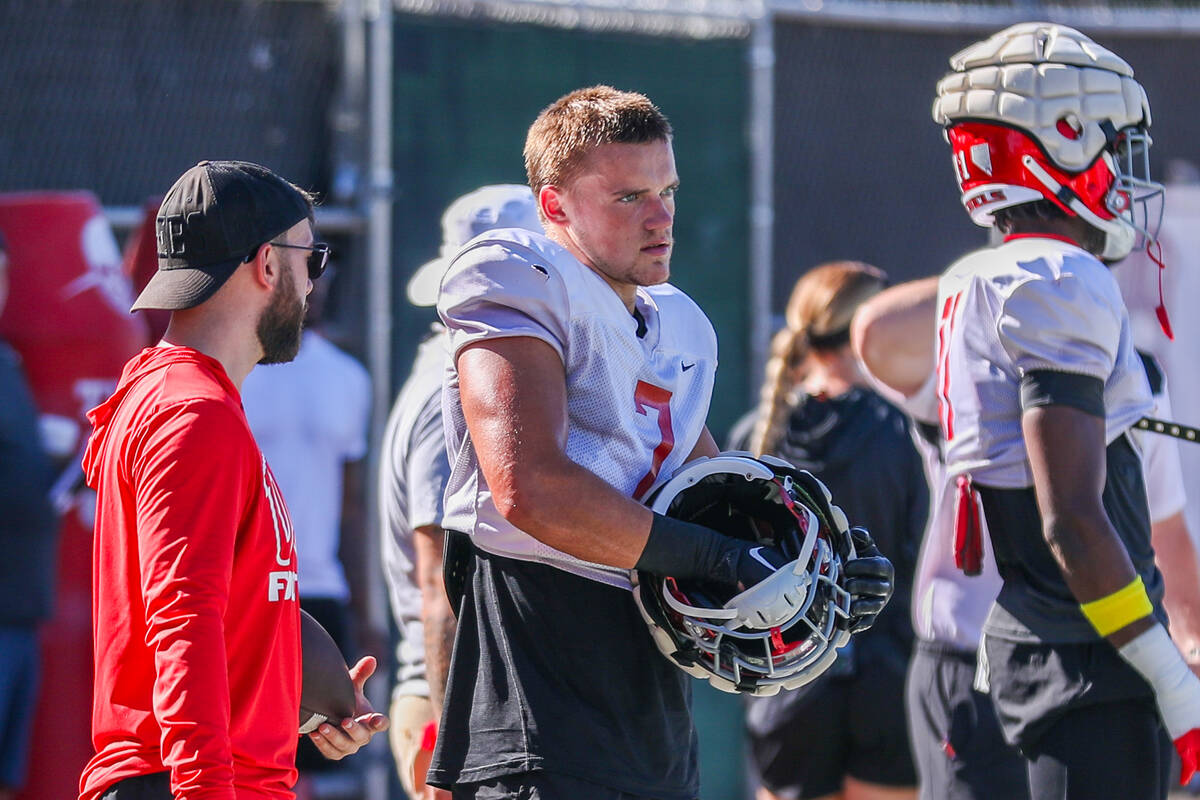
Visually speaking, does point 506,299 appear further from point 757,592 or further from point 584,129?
point 757,592

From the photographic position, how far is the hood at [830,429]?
514 cm

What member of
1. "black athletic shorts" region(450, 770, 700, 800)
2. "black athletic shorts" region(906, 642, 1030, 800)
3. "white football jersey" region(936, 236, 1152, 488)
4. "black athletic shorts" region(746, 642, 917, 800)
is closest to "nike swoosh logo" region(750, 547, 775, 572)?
"black athletic shorts" region(450, 770, 700, 800)

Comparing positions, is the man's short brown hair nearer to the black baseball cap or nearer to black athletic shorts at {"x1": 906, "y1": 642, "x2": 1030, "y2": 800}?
the black baseball cap

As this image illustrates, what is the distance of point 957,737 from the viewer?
3910 millimetres

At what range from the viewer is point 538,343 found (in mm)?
2701

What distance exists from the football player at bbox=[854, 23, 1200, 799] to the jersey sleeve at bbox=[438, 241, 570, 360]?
101 cm

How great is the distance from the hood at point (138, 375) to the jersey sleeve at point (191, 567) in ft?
0.47

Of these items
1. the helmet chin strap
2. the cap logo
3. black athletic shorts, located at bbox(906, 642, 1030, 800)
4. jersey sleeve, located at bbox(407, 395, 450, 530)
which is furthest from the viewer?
black athletic shorts, located at bbox(906, 642, 1030, 800)

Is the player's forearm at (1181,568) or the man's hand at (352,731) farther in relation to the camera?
the player's forearm at (1181,568)

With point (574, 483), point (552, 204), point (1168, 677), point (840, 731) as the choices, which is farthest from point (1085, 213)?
point (840, 731)

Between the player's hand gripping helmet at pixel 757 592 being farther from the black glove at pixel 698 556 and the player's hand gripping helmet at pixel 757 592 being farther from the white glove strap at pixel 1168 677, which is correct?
the white glove strap at pixel 1168 677

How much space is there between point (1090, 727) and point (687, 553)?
1.06 m

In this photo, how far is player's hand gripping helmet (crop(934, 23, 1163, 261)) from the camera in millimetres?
3406

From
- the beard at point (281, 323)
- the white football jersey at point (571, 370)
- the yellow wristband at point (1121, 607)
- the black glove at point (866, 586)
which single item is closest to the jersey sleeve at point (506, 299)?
the white football jersey at point (571, 370)
